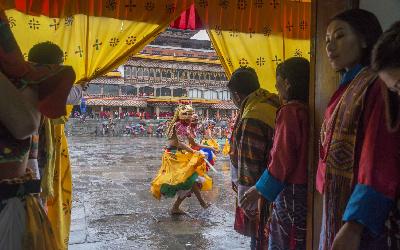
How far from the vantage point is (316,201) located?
2238 mm

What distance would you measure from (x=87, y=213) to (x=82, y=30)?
120 inches

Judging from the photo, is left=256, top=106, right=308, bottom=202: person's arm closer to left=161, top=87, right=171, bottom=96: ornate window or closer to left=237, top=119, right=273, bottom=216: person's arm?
left=237, top=119, right=273, bottom=216: person's arm

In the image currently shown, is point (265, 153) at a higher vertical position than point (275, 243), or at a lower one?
higher

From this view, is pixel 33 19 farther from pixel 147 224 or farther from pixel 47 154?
pixel 147 224

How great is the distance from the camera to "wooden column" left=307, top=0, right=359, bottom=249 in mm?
2240

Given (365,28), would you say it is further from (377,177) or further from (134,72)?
(134,72)

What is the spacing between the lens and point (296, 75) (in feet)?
8.02

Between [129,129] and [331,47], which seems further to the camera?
[129,129]

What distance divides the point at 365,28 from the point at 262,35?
8.39ft

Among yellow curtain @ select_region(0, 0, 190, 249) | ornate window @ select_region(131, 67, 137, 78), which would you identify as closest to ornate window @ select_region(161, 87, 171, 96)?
ornate window @ select_region(131, 67, 137, 78)

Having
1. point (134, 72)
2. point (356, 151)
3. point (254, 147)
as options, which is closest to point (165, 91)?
point (134, 72)

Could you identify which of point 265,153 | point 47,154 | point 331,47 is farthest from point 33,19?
point 331,47

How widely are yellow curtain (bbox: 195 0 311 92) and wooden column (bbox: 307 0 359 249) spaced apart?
5.48 feet

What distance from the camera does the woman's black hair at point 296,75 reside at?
7.84ft
